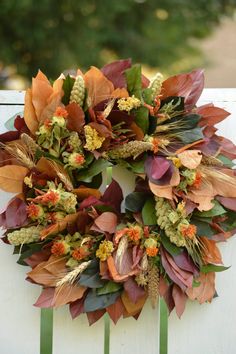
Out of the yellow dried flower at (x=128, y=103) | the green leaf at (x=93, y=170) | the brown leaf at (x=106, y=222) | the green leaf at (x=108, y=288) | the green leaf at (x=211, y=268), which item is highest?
the yellow dried flower at (x=128, y=103)

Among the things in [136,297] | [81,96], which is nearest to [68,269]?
[136,297]

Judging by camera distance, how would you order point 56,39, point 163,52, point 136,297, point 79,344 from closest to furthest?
1. point 136,297
2. point 79,344
3. point 56,39
4. point 163,52

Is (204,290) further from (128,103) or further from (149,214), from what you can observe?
(128,103)

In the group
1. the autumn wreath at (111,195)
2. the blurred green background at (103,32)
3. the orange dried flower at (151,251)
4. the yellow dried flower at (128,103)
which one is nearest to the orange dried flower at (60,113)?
the autumn wreath at (111,195)

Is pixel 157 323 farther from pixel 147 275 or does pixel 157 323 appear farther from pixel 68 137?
pixel 68 137

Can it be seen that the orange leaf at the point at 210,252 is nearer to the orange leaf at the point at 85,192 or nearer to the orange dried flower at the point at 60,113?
the orange leaf at the point at 85,192

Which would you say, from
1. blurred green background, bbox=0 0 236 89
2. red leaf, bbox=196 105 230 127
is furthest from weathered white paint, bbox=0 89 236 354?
blurred green background, bbox=0 0 236 89

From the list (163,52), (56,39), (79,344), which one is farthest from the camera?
(163,52)
